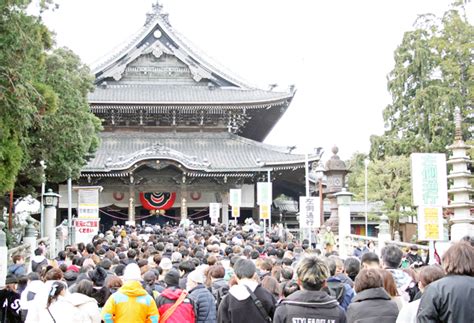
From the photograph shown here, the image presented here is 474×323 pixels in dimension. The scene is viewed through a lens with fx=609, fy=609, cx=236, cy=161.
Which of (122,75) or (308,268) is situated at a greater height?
(122,75)

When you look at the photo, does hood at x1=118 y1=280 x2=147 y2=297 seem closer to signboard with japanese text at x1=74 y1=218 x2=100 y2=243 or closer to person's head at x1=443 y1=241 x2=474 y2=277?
person's head at x1=443 y1=241 x2=474 y2=277

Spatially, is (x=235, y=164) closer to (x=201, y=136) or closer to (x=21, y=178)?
(x=201, y=136)

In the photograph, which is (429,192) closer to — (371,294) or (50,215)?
(371,294)

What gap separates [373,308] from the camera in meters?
4.96

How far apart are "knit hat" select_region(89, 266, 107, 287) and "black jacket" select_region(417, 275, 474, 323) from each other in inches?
172

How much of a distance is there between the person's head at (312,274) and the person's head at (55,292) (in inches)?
99.7

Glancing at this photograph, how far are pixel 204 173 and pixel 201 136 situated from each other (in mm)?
4901

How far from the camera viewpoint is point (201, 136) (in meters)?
38.1

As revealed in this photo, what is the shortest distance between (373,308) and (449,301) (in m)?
0.91

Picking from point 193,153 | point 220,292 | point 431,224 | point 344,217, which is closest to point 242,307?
point 220,292

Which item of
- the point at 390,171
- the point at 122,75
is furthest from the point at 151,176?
the point at 390,171

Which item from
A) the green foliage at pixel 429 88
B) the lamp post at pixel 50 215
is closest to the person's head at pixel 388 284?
the lamp post at pixel 50 215

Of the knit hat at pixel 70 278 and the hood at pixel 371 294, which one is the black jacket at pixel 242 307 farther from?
the knit hat at pixel 70 278

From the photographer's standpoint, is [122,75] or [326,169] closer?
[326,169]
